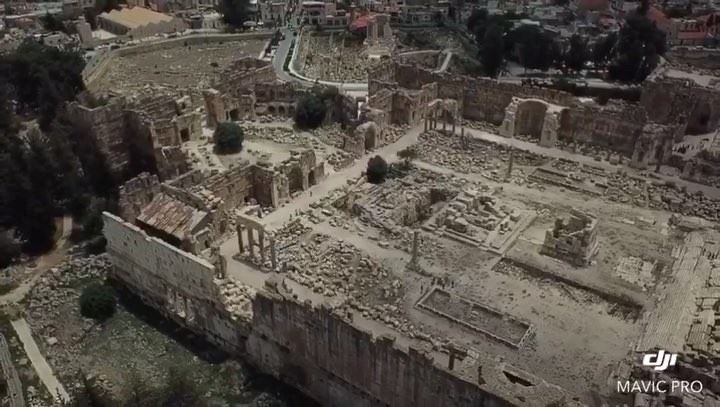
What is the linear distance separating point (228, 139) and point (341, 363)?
78.9ft

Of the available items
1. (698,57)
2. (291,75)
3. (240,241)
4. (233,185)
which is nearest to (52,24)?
(291,75)

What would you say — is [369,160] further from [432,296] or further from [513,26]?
[513,26]

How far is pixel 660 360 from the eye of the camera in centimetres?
2542

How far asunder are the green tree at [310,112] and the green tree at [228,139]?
230 inches

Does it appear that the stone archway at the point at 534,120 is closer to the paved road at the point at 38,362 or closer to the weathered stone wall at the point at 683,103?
A: the weathered stone wall at the point at 683,103

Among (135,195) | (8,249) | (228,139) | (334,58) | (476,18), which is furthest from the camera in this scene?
(476,18)

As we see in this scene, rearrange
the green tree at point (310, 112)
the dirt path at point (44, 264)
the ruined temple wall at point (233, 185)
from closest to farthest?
the dirt path at point (44, 264) → the ruined temple wall at point (233, 185) → the green tree at point (310, 112)

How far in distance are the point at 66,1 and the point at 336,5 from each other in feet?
120

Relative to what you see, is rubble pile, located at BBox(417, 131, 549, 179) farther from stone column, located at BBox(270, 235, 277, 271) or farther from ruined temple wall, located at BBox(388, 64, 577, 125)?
stone column, located at BBox(270, 235, 277, 271)

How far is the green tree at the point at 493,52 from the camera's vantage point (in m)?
64.0

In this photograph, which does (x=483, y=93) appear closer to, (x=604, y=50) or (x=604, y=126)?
(x=604, y=126)

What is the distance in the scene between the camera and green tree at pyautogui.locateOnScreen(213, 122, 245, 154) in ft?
150

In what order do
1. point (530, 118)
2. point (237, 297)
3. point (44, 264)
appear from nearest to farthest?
1. point (237, 297)
2. point (44, 264)
3. point (530, 118)

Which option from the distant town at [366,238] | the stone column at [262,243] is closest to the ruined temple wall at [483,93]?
the distant town at [366,238]
